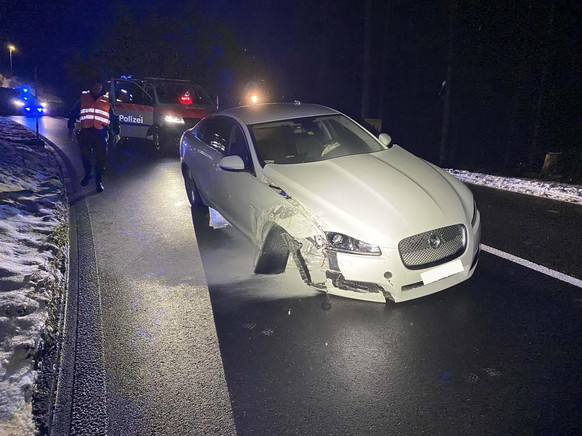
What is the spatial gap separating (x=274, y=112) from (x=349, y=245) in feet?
8.78

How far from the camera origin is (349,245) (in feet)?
12.7

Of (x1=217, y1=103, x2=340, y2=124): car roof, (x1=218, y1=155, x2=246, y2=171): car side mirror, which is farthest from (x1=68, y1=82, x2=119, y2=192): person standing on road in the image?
(x1=218, y1=155, x2=246, y2=171): car side mirror

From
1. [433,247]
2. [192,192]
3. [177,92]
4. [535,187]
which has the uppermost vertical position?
[177,92]

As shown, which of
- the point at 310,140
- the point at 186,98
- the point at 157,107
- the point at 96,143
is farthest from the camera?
the point at 186,98

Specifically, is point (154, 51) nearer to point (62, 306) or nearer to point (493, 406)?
point (62, 306)

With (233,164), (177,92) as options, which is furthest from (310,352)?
(177,92)

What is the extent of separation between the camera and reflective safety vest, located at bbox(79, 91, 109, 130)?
8461 mm

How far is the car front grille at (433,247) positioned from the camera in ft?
12.5

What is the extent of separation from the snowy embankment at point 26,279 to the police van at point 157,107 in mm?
3962

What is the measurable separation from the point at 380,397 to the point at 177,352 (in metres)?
1.52

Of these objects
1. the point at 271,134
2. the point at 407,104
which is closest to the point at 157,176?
the point at 271,134

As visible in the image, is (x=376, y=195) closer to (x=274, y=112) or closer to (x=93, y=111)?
(x=274, y=112)

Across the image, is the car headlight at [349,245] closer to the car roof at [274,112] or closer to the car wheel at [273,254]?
the car wheel at [273,254]

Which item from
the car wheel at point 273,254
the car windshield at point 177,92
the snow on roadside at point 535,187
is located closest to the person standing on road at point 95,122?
the car windshield at point 177,92
